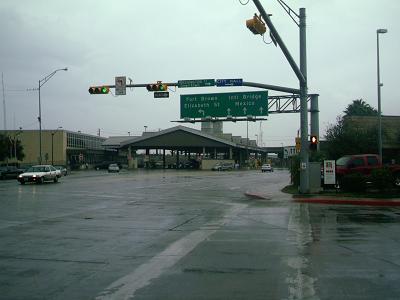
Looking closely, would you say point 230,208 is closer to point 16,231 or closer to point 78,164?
point 16,231

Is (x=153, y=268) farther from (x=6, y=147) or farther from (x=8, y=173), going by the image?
(x=6, y=147)

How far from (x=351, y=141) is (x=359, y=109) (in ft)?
196

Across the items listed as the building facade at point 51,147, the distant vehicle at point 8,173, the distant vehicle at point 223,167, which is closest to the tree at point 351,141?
the distant vehicle at point 8,173

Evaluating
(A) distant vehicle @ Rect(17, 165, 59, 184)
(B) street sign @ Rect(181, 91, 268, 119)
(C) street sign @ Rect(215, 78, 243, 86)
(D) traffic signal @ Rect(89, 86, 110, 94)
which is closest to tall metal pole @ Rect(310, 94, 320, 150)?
(B) street sign @ Rect(181, 91, 268, 119)

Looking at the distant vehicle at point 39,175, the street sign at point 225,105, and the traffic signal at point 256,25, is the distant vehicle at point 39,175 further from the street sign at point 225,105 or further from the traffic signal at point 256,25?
the traffic signal at point 256,25

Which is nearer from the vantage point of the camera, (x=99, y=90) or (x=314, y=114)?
(x=99, y=90)

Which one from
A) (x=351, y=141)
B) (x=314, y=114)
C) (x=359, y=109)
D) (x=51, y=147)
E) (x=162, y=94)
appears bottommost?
(x=351, y=141)

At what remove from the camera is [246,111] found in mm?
42625

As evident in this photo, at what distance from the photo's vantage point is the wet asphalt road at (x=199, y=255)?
7027 millimetres

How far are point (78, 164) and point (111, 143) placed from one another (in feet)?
79.8

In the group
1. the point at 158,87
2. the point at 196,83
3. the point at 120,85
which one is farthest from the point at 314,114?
the point at 120,85

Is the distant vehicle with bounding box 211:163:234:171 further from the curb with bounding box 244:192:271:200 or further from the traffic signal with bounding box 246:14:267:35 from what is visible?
the traffic signal with bounding box 246:14:267:35

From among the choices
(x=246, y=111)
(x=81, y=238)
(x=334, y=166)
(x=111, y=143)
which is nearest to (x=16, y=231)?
(x=81, y=238)

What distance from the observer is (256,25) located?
56.8 ft
